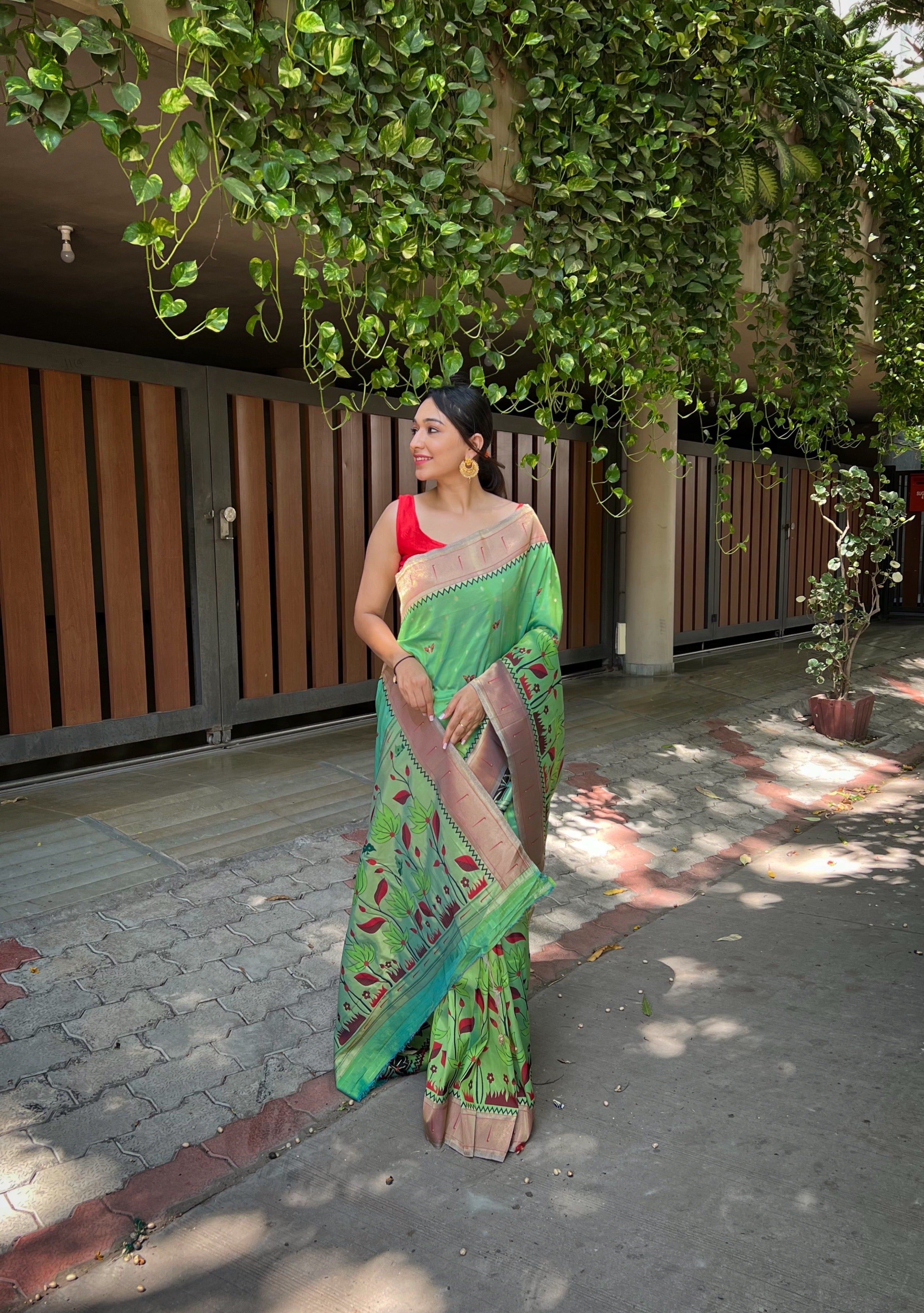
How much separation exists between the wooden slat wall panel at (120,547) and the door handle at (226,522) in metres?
0.48

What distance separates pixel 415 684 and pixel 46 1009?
58.9 inches

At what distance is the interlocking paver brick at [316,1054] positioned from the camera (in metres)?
2.64

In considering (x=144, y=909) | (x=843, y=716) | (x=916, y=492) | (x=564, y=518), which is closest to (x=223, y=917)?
(x=144, y=909)

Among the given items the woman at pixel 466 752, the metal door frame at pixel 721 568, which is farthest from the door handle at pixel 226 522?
the metal door frame at pixel 721 568

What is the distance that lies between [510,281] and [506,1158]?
4.34 metres

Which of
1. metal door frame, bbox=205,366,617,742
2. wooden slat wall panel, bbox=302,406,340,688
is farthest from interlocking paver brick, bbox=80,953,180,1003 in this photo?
wooden slat wall panel, bbox=302,406,340,688

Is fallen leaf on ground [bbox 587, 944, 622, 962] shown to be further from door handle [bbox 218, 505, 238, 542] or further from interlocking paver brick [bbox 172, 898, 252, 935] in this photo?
door handle [bbox 218, 505, 238, 542]

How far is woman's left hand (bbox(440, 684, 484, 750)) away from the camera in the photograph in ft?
7.47

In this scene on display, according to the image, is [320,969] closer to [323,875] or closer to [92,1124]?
[323,875]

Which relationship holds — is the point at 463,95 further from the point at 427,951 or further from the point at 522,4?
the point at 427,951

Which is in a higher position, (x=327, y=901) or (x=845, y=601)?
(x=845, y=601)

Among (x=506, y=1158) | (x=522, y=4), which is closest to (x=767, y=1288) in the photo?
(x=506, y=1158)

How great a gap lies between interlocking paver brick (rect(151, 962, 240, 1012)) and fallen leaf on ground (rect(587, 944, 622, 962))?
124 centimetres

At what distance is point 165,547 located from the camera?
17.0ft
